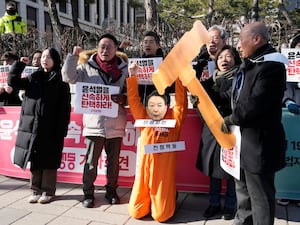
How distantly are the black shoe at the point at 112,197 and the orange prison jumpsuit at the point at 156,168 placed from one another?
17.1 inches

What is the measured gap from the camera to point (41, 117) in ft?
12.3

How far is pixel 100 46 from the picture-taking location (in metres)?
3.62

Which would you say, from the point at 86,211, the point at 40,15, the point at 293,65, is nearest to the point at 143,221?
the point at 86,211

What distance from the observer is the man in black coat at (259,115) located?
2379 mm

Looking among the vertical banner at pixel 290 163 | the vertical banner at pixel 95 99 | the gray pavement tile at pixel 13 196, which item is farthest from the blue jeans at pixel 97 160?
the vertical banner at pixel 290 163

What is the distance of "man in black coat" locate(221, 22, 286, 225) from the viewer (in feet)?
7.80

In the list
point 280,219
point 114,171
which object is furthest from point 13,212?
point 280,219

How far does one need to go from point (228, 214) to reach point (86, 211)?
1.51 m

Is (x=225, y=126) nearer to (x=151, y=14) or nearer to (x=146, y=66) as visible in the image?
(x=146, y=66)

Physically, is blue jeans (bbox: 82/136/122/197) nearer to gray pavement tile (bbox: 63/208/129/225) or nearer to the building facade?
gray pavement tile (bbox: 63/208/129/225)

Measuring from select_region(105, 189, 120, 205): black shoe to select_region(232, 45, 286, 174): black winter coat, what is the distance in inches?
71.0

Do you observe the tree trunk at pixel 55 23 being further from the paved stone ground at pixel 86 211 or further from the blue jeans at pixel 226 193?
the blue jeans at pixel 226 193

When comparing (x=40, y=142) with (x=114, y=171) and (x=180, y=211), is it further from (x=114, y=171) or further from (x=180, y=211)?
(x=180, y=211)

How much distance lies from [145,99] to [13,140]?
7.11 ft
